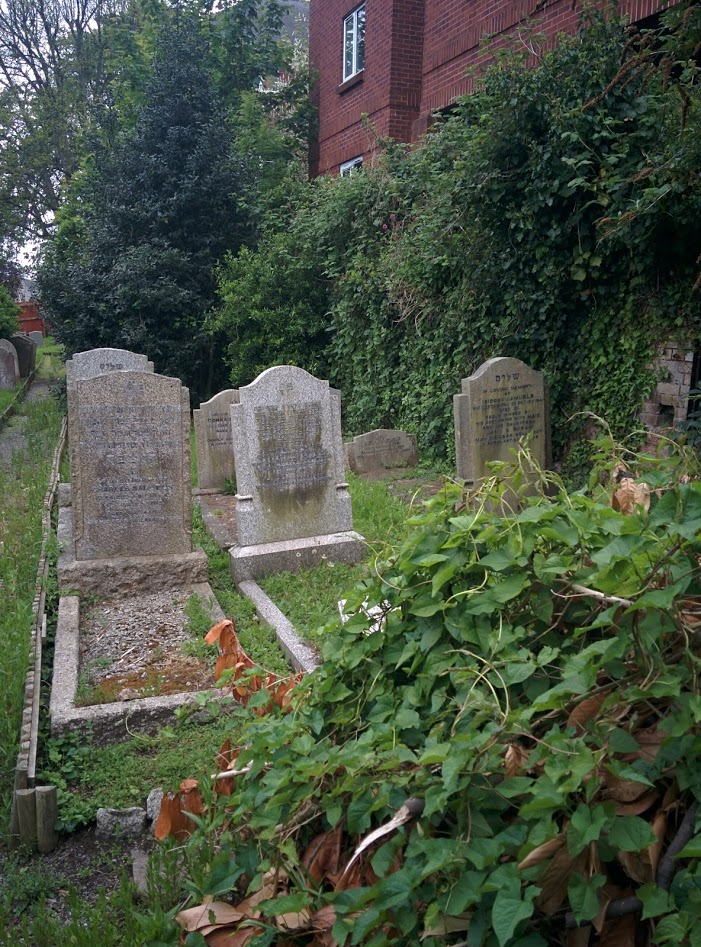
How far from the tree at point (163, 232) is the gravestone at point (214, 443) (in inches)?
236

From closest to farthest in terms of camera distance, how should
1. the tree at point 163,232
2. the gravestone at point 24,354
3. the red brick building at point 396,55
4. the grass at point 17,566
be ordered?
the grass at point 17,566 → the red brick building at point 396,55 → the tree at point 163,232 → the gravestone at point 24,354

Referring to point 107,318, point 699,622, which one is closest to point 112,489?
point 699,622

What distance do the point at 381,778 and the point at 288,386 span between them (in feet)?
17.2

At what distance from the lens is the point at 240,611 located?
20.1 ft

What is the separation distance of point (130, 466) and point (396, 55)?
1152cm

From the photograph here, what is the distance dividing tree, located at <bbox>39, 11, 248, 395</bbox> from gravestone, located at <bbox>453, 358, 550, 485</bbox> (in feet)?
29.8

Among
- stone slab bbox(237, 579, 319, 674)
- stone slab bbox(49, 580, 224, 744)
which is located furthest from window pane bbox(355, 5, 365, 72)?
stone slab bbox(49, 580, 224, 744)

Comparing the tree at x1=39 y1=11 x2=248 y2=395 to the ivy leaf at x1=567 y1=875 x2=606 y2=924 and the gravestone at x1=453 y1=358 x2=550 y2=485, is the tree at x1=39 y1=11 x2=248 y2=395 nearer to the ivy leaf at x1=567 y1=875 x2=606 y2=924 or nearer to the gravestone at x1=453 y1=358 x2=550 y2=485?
the gravestone at x1=453 y1=358 x2=550 y2=485

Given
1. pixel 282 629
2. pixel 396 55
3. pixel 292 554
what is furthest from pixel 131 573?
pixel 396 55

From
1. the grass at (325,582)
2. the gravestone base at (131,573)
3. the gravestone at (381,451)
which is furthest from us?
the gravestone at (381,451)

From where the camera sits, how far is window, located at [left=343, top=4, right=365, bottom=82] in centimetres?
1677

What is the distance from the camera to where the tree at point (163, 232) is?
1592cm

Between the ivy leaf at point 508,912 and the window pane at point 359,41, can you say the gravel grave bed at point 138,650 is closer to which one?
the ivy leaf at point 508,912

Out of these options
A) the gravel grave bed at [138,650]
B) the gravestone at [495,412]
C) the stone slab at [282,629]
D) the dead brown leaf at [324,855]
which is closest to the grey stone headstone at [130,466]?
the gravel grave bed at [138,650]
